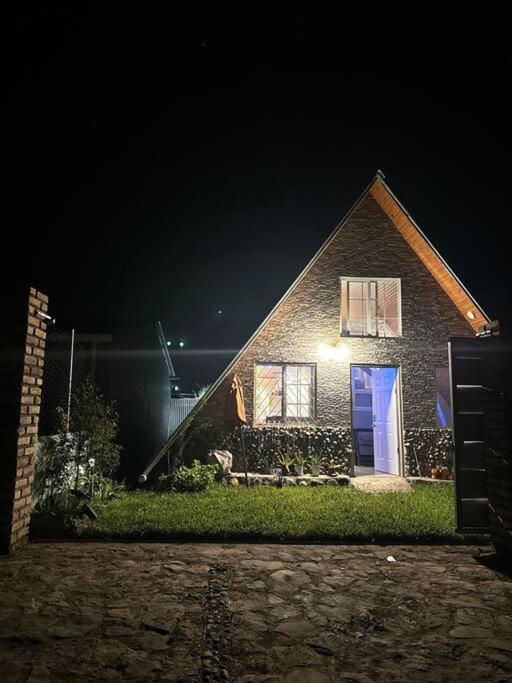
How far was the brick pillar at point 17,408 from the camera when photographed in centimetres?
441

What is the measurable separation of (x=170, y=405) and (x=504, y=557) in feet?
49.4

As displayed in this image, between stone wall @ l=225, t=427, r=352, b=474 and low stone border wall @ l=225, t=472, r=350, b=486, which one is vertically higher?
stone wall @ l=225, t=427, r=352, b=474

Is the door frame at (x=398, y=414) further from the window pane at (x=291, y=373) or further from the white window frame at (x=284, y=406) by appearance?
the window pane at (x=291, y=373)

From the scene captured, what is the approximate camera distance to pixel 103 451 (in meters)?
6.37

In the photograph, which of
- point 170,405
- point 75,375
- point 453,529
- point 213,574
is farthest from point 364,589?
point 170,405

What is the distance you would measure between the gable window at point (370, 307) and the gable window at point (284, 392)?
4.77 ft

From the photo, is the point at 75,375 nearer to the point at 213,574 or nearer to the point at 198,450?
the point at 198,450

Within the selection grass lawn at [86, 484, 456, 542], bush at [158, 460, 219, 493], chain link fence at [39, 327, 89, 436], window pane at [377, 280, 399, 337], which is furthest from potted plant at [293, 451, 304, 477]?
chain link fence at [39, 327, 89, 436]

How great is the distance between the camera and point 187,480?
25.9 feet

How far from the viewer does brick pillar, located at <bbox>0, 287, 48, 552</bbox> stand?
4406 millimetres

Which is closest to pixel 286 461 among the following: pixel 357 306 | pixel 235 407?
pixel 235 407

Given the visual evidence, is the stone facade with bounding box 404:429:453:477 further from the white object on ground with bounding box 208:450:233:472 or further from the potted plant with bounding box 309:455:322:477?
the white object on ground with bounding box 208:450:233:472

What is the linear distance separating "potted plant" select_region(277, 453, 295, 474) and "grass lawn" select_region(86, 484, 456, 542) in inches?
56.2

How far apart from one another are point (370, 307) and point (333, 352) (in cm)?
154
